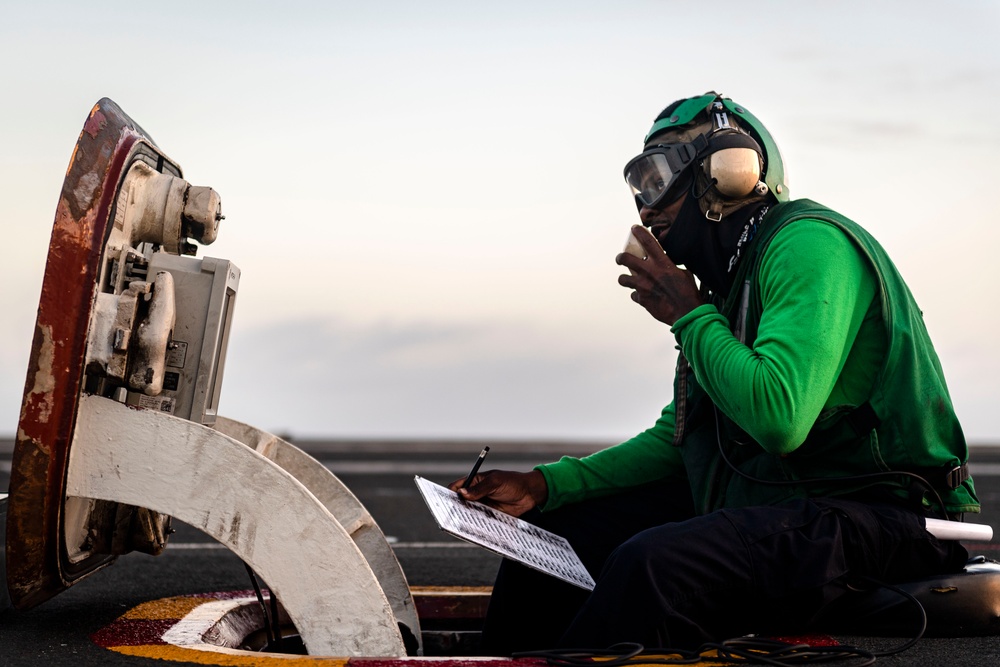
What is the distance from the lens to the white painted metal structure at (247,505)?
8.52ft

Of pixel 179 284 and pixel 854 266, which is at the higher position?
pixel 854 266

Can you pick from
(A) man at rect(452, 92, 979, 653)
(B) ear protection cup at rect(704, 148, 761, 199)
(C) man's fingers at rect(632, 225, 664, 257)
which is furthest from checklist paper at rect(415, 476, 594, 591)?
(B) ear protection cup at rect(704, 148, 761, 199)

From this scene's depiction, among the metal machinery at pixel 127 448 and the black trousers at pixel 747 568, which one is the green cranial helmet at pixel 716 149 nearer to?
the black trousers at pixel 747 568

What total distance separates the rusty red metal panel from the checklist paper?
0.90 meters

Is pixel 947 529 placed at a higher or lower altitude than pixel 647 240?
lower

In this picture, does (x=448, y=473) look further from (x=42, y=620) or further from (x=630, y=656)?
(x=630, y=656)

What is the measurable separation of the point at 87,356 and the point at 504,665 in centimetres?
121

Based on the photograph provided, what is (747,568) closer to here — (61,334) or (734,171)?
(734,171)

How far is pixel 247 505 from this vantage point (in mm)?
2598

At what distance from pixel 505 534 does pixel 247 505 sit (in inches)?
32.5

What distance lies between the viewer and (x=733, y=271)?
10.5 ft

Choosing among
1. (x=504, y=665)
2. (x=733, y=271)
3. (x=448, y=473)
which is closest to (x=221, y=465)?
(x=504, y=665)

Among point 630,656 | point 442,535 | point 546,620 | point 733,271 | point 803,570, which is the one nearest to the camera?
point 630,656

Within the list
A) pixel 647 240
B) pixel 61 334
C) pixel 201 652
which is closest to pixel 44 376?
pixel 61 334
